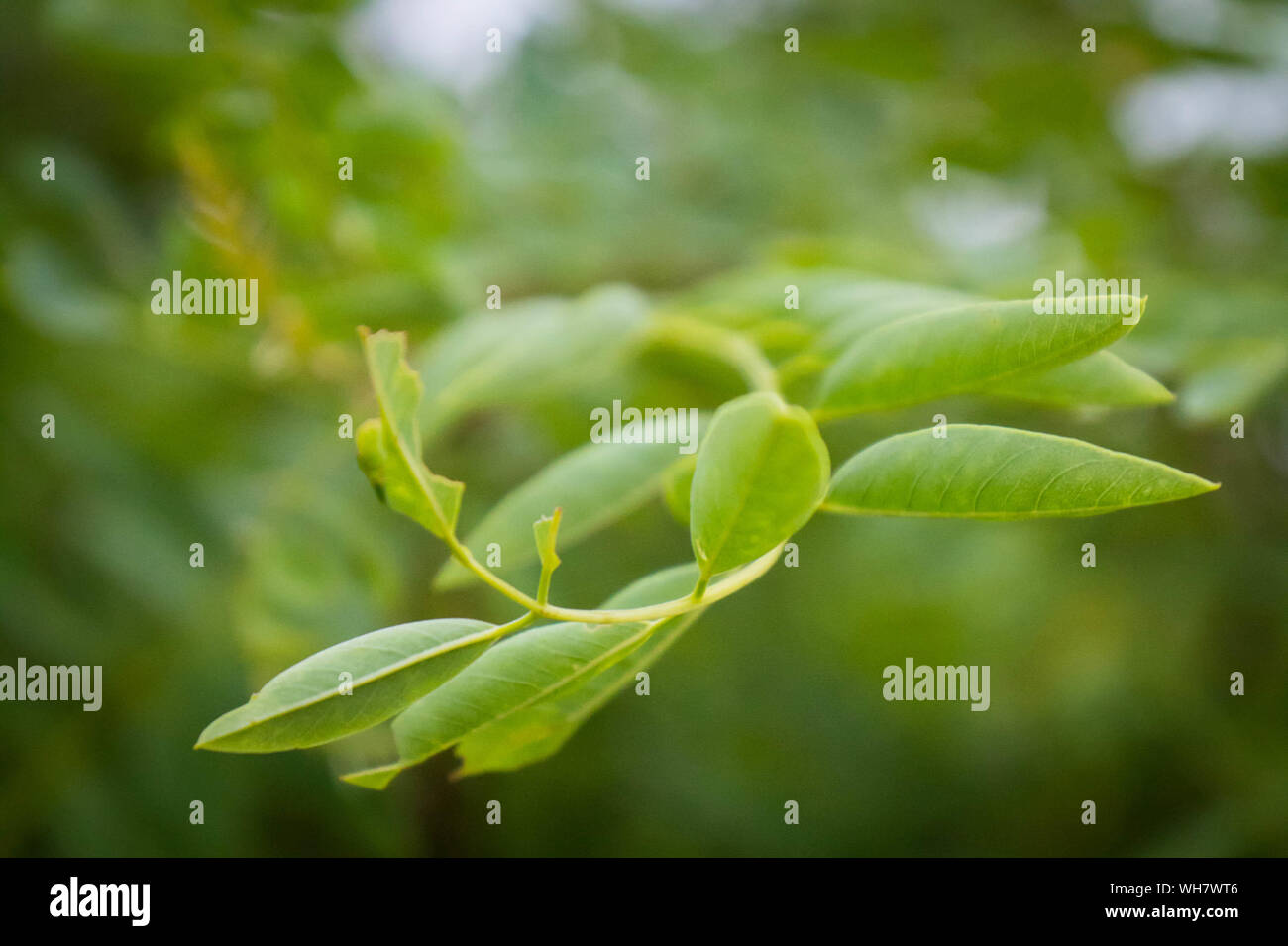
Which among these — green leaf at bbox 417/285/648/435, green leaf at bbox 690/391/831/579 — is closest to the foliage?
green leaf at bbox 690/391/831/579

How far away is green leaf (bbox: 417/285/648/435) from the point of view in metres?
0.46

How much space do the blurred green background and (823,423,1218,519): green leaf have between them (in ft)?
0.76

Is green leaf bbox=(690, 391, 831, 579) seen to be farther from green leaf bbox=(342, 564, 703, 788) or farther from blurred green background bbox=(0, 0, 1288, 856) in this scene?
blurred green background bbox=(0, 0, 1288, 856)

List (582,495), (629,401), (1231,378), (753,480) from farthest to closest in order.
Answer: (629,401) < (1231,378) < (582,495) < (753,480)

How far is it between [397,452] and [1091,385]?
23 centimetres

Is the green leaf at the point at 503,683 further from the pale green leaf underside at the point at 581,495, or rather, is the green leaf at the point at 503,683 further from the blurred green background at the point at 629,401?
the blurred green background at the point at 629,401

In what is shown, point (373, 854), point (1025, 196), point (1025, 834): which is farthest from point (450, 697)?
point (1025, 834)

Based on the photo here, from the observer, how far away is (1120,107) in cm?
90

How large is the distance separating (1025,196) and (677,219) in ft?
1.03

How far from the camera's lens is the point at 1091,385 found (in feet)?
1.13

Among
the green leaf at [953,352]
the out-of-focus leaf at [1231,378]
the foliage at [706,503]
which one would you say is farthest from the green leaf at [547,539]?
the out-of-focus leaf at [1231,378]

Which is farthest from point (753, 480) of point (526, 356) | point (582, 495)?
point (526, 356)

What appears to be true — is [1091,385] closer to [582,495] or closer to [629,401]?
[582,495]
